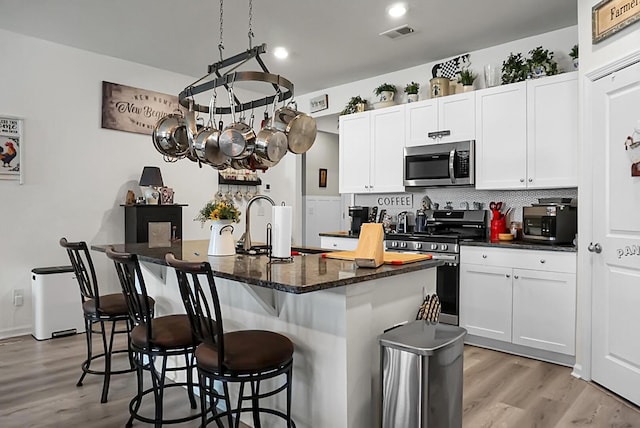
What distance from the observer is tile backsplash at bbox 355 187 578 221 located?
13.4ft

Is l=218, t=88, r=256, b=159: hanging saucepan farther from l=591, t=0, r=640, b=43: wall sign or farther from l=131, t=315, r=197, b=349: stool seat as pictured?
l=591, t=0, r=640, b=43: wall sign

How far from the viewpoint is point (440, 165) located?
445 cm

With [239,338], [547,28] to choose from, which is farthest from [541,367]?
[547,28]

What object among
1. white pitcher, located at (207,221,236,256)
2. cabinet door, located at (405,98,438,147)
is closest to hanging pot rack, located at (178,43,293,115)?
white pitcher, located at (207,221,236,256)

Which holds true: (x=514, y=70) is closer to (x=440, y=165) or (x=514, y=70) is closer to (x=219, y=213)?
(x=440, y=165)

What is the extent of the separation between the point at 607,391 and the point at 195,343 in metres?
2.74

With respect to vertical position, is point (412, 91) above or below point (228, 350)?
above

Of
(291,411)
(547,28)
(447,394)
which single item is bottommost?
(291,411)

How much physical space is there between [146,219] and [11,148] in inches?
55.1

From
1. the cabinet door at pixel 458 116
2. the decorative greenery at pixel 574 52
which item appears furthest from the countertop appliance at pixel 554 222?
the decorative greenery at pixel 574 52

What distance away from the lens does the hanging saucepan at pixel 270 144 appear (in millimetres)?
2625

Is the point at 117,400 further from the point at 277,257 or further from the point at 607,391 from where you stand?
the point at 607,391

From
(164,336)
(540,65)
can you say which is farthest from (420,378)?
(540,65)

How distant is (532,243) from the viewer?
3.71m
